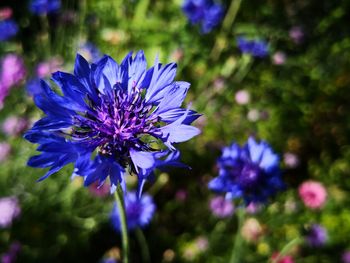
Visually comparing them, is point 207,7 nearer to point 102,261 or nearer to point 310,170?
point 310,170

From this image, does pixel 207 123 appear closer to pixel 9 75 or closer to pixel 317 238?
pixel 317 238

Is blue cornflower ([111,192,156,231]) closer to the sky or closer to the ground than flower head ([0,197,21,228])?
closer to the ground

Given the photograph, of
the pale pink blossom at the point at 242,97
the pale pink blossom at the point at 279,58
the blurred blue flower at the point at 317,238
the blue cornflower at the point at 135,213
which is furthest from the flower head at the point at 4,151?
the pale pink blossom at the point at 279,58

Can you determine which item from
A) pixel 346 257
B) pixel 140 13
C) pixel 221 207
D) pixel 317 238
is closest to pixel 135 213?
pixel 221 207

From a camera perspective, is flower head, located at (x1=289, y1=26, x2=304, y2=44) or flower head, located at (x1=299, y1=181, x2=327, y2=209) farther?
flower head, located at (x1=289, y1=26, x2=304, y2=44)

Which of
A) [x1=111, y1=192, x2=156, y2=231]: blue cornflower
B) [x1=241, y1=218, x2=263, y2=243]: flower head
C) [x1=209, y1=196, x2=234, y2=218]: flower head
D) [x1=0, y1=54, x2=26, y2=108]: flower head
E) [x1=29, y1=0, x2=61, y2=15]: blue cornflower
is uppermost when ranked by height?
[x1=29, y1=0, x2=61, y2=15]: blue cornflower

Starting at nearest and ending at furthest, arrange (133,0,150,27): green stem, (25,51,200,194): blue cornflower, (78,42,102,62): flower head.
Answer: (25,51,200,194): blue cornflower < (78,42,102,62): flower head < (133,0,150,27): green stem

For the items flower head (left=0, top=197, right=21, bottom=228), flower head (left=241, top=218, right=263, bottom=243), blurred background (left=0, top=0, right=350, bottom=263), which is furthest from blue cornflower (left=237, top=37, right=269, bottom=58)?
flower head (left=0, top=197, right=21, bottom=228)

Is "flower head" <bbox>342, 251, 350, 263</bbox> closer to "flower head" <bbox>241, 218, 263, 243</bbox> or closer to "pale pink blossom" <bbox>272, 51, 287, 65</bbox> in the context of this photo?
"flower head" <bbox>241, 218, 263, 243</bbox>
